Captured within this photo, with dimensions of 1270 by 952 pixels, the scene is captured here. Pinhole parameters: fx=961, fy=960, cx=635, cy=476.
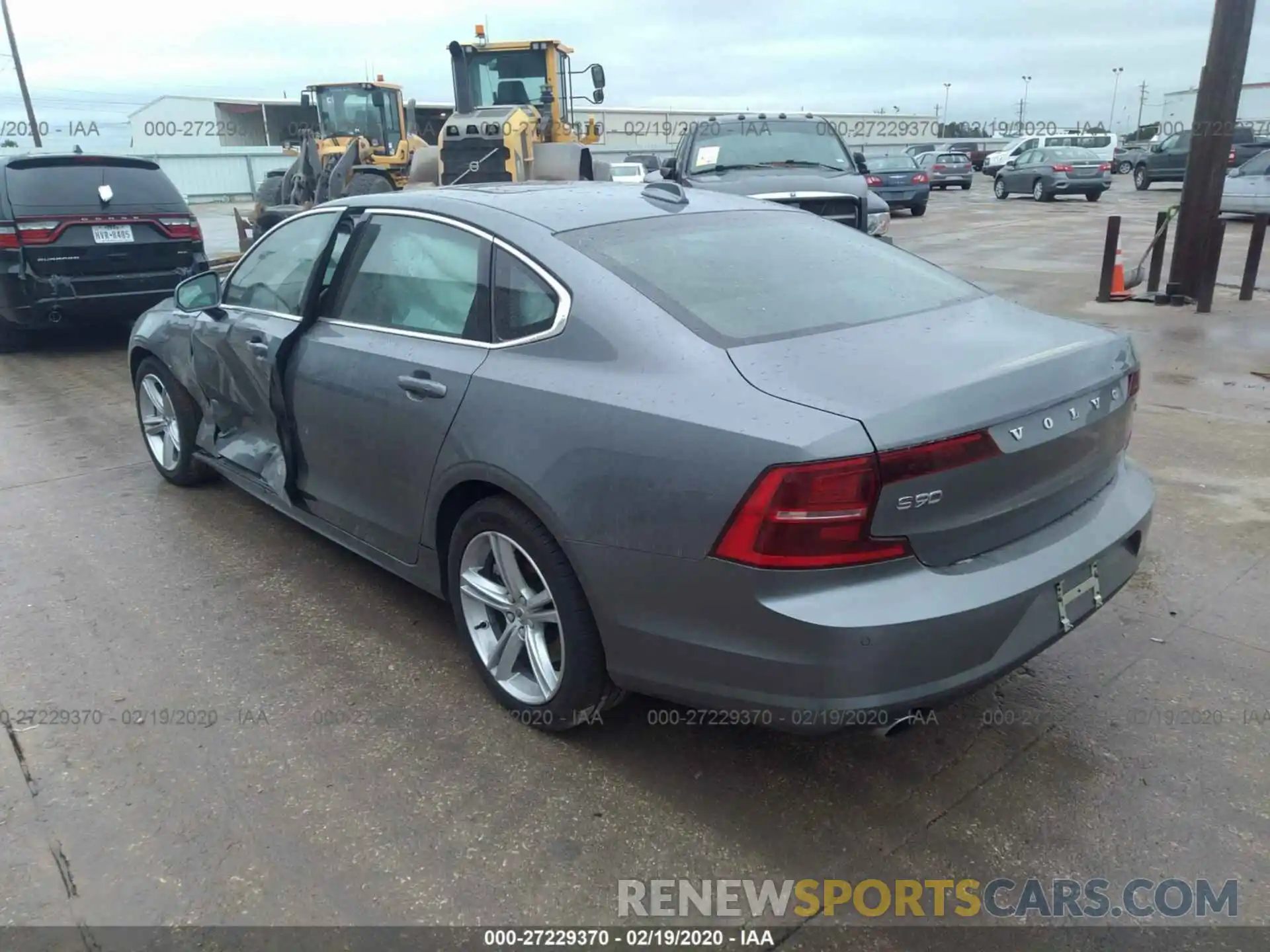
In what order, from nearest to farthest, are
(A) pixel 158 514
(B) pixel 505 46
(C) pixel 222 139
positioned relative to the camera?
(A) pixel 158 514
(B) pixel 505 46
(C) pixel 222 139

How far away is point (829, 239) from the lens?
3.51 meters

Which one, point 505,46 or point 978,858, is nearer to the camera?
point 978,858

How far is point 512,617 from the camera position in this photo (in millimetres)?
3033

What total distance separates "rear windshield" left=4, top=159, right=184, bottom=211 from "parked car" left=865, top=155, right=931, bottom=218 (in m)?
17.4

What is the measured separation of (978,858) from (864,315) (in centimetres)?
155

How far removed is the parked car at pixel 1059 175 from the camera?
26141mm

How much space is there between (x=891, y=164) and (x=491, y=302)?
22125 mm

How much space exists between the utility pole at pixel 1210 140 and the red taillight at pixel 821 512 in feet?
29.6

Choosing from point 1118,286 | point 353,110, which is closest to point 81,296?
point 1118,286

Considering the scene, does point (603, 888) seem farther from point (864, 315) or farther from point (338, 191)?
point (338, 191)

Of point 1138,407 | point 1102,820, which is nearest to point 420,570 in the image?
point 1102,820

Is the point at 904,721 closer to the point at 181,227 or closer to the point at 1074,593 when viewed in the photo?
the point at 1074,593

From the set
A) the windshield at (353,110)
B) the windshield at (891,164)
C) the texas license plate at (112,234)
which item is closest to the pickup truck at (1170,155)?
the windshield at (891,164)

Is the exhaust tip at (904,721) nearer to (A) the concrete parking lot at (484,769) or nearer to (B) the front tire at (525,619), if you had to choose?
(A) the concrete parking lot at (484,769)
